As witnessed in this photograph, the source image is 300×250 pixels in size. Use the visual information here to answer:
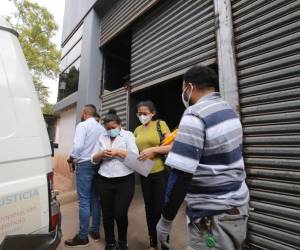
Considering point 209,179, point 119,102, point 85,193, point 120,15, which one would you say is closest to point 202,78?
point 209,179

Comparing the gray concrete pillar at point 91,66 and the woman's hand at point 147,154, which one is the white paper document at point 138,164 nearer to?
the woman's hand at point 147,154

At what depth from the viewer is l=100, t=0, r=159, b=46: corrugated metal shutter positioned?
580 cm

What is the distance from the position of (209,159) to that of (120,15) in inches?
234

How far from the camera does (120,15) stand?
668 cm

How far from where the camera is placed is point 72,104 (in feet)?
29.5

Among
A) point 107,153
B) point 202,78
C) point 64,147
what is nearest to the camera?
point 202,78

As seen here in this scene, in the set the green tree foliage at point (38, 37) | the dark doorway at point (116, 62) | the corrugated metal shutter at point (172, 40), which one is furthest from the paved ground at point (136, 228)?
the green tree foliage at point (38, 37)

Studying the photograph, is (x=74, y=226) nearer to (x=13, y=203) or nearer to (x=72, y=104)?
(x=13, y=203)

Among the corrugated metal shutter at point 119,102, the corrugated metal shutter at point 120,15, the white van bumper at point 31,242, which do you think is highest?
the corrugated metal shutter at point 120,15

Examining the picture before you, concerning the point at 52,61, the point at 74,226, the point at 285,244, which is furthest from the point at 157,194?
the point at 52,61

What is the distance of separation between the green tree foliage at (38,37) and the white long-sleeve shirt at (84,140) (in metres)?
13.8

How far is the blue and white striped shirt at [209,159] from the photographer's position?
1586 mm

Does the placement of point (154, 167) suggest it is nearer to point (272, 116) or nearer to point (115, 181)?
point (115, 181)

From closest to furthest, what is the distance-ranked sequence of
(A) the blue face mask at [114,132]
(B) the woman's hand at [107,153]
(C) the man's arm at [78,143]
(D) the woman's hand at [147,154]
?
1. (D) the woman's hand at [147,154]
2. (B) the woman's hand at [107,153]
3. (A) the blue face mask at [114,132]
4. (C) the man's arm at [78,143]
